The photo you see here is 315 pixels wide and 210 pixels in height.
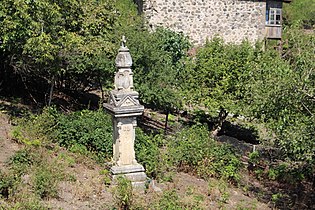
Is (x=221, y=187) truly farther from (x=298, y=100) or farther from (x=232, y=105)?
(x=232, y=105)

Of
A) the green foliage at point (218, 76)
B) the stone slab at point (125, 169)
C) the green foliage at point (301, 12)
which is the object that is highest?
the green foliage at point (301, 12)

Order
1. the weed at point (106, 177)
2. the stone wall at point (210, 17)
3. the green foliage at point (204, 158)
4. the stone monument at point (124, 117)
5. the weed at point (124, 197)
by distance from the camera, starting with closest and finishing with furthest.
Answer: the weed at point (124, 197)
the stone monument at point (124, 117)
the weed at point (106, 177)
the green foliage at point (204, 158)
the stone wall at point (210, 17)

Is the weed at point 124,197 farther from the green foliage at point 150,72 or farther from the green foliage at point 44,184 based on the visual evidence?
the green foliage at point 150,72

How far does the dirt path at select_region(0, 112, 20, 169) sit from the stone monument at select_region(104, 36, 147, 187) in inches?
99.0

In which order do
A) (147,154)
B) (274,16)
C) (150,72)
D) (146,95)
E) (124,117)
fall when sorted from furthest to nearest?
1. (274,16)
2. (150,72)
3. (146,95)
4. (147,154)
5. (124,117)

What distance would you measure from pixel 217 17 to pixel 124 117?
56.1ft

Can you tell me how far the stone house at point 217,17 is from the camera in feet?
81.8

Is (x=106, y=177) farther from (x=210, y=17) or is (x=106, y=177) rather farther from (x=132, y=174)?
(x=210, y=17)

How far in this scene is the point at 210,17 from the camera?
1022 inches

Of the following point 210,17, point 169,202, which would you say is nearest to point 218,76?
point 210,17

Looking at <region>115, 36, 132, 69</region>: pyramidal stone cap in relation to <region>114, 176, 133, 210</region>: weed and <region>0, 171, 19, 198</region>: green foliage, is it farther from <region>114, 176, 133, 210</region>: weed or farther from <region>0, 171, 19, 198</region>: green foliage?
<region>0, 171, 19, 198</region>: green foliage

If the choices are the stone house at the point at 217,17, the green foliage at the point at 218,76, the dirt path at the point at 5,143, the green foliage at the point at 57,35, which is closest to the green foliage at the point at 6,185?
the dirt path at the point at 5,143

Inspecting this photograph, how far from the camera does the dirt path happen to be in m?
10.9

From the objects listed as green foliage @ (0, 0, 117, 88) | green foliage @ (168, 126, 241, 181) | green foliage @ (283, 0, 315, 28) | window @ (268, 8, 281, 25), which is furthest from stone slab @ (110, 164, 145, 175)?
green foliage @ (283, 0, 315, 28)
